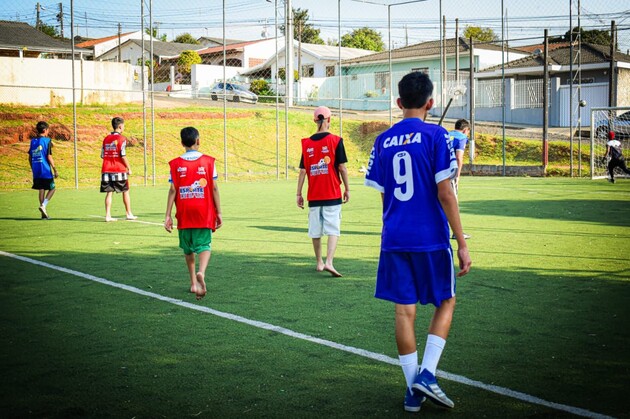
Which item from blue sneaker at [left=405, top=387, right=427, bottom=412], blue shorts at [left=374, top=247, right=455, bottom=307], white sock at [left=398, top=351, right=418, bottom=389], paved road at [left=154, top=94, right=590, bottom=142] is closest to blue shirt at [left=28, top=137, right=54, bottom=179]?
blue shorts at [left=374, top=247, right=455, bottom=307]

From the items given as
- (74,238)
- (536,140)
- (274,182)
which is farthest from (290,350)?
(536,140)

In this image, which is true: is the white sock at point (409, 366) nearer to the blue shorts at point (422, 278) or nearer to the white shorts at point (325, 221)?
the blue shorts at point (422, 278)

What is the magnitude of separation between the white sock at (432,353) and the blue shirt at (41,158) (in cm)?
1204

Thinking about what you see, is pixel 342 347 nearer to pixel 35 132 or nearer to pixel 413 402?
pixel 413 402

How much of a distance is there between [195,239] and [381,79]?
37080mm

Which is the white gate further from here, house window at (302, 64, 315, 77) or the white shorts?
the white shorts

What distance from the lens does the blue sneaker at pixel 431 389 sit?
12.7 feet

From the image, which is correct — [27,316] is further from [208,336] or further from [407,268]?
[407,268]

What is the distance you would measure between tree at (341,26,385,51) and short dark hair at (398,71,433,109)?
224 ft

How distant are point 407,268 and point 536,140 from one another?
30.9 m

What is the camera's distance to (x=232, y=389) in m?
4.32

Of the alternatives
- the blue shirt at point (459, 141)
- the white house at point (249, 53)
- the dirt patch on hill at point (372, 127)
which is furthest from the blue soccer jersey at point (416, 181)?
the white house at point (249, 53)

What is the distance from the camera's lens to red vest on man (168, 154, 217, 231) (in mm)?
6980

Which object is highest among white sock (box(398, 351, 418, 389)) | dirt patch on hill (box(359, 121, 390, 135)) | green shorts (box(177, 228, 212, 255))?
dirt patch on hill (box(359, 121, 390, 135))
